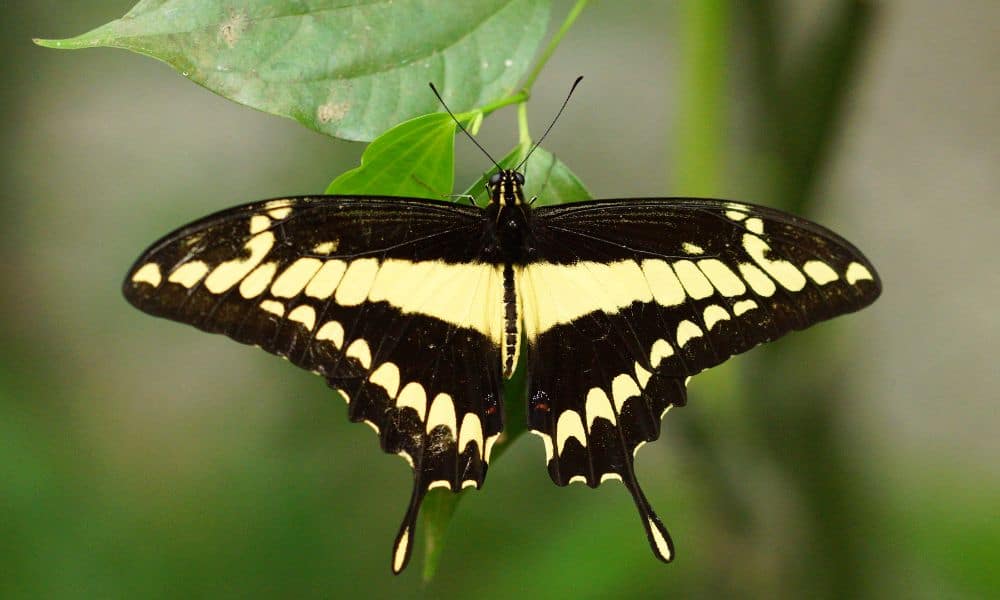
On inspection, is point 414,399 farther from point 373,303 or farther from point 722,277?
point 722,277

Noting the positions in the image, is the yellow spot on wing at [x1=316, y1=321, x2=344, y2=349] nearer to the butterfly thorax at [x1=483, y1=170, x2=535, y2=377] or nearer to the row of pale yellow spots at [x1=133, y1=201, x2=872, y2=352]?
the row of pale yellow spots at [x1=133, y1=201, x2=872, y2=352]

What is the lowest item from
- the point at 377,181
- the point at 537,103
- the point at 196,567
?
the point at 196,567

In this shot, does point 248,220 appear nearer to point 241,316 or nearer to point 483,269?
point 241,316

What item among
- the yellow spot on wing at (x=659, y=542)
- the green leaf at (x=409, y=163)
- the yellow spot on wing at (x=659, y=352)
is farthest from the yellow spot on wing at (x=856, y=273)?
the green leaf at (x=409, y=163)

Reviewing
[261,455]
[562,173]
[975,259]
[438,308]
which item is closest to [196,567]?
[261,455]

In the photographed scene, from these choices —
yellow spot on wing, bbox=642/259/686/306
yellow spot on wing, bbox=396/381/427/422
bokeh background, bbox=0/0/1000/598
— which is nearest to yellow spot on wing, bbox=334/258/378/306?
yellow spot on wing, bbox=396/381/427/422

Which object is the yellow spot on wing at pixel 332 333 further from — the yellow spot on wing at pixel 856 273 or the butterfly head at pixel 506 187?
the yellow spot on wing at pixel 856 273
